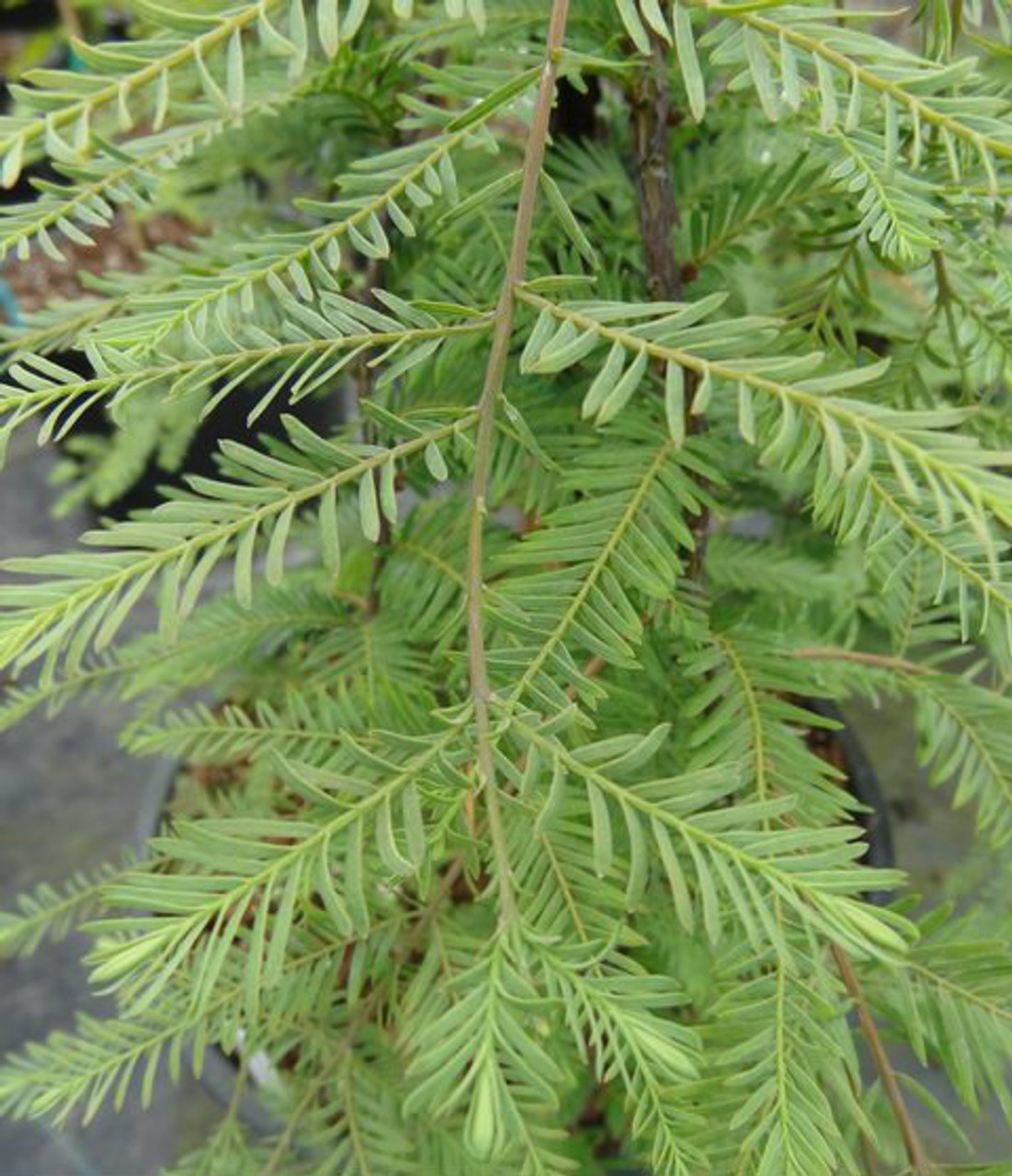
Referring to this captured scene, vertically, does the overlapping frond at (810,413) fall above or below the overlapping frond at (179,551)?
above

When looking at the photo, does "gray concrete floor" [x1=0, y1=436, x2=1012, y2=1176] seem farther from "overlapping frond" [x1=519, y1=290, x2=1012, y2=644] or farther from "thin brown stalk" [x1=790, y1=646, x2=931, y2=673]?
"overlapping frond" [x1=519, y1=290, x2=1012, y2=644]

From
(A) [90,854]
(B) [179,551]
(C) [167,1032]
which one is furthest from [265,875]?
(A) [90,854]

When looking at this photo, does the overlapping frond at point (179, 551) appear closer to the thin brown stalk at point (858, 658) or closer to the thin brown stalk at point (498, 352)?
the thin brown stalk at point (498, 352)

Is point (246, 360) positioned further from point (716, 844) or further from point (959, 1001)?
point (959, 1001)

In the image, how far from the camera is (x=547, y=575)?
311 mm

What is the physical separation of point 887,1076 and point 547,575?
203 millimetres

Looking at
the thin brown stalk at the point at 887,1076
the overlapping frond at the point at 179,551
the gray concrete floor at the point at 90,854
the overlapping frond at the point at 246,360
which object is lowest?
the gray concrete floor at the point at 90,854

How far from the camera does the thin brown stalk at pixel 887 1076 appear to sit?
13.2 inches

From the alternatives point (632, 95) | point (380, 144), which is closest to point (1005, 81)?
point (632, 95)

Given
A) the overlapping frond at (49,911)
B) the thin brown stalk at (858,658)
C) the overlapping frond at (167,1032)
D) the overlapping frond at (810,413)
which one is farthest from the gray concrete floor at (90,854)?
the overlapping frond at (810,413)

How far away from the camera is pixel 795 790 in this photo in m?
0.36

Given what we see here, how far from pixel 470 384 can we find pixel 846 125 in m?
0.20

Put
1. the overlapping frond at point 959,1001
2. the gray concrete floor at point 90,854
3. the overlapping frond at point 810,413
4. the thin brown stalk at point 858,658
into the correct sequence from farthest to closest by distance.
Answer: the gray concrete floor at point 90,854 → the thin brown stalk at point 858,658 → the overlapping frond at point 959,1001 → the overlapping frond at point 810,413

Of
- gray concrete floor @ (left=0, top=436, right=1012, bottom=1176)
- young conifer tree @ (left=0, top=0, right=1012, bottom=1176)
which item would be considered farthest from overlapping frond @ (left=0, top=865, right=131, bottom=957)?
gray concrete floor @ (left=0, top=436, right=1012, bottom=1176)
